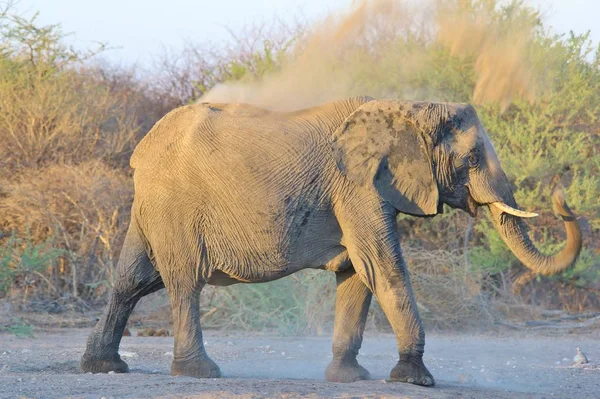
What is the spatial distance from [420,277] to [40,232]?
19.5ft

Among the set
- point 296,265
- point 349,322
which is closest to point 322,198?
point 296,265

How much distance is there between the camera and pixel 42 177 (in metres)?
16.0

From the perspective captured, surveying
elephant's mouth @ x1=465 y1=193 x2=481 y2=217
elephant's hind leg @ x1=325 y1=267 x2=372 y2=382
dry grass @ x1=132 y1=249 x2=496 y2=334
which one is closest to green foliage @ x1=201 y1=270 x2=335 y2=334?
dry grass @ x1=132 y1=249 x2=496 y2=334

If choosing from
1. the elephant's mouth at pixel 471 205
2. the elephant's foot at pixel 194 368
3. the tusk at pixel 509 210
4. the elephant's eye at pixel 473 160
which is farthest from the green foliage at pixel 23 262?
the tusk at pixel 509 210

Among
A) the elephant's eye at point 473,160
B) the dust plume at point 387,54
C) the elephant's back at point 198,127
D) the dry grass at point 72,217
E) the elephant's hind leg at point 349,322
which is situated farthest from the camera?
the dry grass at point 72,217

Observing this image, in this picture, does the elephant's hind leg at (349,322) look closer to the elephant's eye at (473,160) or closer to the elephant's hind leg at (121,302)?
the elephant's eye at (473,160)

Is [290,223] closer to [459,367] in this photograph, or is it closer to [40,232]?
[459,367]

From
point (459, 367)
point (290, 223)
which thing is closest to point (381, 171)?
point (290, 223)

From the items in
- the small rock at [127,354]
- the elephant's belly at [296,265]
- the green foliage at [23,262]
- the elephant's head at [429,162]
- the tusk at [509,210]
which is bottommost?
the small rock at [127,354]

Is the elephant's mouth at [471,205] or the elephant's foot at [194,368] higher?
the elephant's mouth at [471,205]

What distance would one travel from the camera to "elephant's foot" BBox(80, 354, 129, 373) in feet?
28.2

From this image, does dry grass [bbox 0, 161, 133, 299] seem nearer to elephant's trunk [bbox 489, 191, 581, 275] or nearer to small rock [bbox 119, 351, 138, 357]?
small rock [bbox 119, 351, 138, 357]

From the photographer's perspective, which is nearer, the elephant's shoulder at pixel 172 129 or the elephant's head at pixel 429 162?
the elephant's head at pixel 429 162

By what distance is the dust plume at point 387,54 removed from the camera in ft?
29.9
